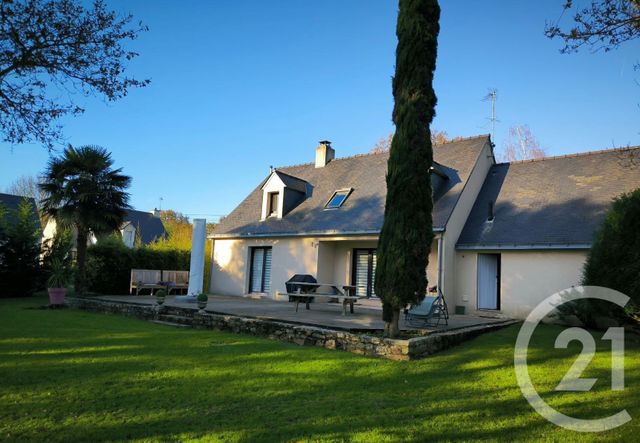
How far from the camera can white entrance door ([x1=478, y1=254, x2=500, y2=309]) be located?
1456 cm

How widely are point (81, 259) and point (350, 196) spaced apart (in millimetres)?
10619

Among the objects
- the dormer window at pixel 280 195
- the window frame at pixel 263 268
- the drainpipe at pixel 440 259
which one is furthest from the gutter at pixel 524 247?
the window frame at pixel 263 268

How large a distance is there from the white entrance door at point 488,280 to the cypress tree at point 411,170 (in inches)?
277

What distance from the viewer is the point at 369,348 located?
7.89 m

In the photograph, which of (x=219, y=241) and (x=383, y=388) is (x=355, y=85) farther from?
(x=383, y=388)

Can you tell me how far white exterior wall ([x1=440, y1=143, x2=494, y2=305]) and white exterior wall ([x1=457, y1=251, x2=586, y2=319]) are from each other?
0.41m

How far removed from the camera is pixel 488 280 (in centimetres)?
1477

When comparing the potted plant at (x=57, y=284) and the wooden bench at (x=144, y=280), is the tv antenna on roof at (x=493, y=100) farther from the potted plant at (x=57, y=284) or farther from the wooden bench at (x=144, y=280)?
the potted plant at (x=57, y=284)

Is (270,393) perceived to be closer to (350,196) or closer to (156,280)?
(350,196)

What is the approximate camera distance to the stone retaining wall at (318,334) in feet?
25.2

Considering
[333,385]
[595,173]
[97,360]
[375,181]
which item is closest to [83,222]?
[97,360]

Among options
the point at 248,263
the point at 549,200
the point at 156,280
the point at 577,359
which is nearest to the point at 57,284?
the point at 156,280

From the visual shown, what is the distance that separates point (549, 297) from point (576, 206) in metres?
3.23

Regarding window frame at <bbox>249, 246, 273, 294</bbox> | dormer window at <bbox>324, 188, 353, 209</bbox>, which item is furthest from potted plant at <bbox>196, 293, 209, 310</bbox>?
dormer window at <bbox>324, 188, 353, 209</bbox>
